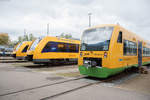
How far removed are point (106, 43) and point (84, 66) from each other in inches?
71.3

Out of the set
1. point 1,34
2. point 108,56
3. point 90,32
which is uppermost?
point 1,34

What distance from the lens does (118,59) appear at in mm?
7055

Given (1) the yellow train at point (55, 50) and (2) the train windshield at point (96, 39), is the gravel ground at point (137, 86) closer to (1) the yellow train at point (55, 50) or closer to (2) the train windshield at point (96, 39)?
(2) the train windshield at point (96, 39)

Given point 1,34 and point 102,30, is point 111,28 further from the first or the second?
point 1,34

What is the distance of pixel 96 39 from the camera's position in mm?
7086

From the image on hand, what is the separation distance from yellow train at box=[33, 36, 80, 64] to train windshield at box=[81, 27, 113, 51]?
5.93 meters

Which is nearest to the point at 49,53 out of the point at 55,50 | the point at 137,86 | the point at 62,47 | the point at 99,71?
the point at 55,50

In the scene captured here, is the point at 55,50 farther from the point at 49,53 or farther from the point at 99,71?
the point at 99,71

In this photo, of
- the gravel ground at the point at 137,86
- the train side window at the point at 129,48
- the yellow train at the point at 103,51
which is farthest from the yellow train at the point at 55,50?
the gravel ground at the point at 137,86

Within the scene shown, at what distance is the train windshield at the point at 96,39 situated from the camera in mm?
6699

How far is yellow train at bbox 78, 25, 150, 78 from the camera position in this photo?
21.3 feet

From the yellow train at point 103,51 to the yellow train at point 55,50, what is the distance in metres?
5.87

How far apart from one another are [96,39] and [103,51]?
88 cm

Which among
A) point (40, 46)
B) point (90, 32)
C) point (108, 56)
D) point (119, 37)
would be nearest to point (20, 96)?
point (108, 56)
